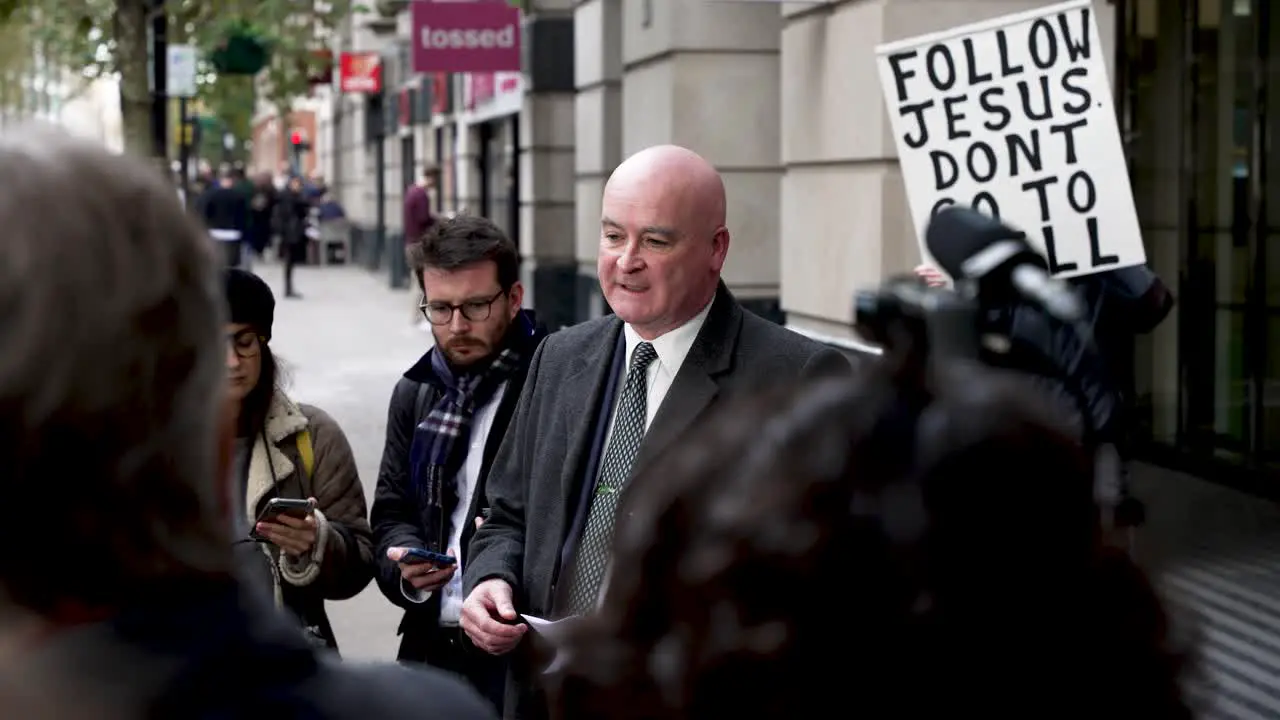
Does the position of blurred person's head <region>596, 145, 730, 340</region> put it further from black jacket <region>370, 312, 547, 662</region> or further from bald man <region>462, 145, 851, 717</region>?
black jacket <region>370, 312, 547, 662</region>

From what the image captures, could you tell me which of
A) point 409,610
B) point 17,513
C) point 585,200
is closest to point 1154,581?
point 17,513

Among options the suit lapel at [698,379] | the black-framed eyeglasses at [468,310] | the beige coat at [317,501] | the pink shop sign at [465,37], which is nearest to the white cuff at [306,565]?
the beige coat at [317,501]

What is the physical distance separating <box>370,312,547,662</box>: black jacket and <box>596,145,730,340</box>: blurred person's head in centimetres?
70

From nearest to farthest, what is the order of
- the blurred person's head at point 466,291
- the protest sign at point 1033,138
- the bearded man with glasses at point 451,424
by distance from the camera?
the bearded man with glasses at point 451,424 → the blurred person's head at point 466,291 → the protest sign at point 1033,138

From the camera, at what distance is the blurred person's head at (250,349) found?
13.5 feet

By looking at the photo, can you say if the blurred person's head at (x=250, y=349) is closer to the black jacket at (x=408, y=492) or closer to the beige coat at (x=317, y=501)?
the beige coat at (x=317, y=501)

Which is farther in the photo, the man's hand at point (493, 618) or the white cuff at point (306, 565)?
the white cuff at point (306, 565)

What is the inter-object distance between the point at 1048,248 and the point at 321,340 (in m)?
16.7

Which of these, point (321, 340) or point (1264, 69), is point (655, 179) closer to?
point (1264, 69)

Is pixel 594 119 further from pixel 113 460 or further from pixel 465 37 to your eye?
pixel 113 460

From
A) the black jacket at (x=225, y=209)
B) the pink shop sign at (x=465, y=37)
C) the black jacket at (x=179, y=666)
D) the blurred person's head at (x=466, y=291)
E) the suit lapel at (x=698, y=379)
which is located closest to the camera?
the black jacket at (x=179, y=666)

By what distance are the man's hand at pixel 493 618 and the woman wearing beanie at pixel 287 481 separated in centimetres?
47

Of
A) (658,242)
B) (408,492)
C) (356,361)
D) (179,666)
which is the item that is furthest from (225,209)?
(179,666)

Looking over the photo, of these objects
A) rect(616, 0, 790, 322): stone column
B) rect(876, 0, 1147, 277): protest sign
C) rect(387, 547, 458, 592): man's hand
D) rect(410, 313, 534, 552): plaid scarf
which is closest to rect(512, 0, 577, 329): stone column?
rect(616, 0, 790, 322): stone column
